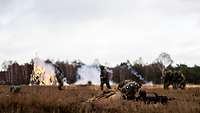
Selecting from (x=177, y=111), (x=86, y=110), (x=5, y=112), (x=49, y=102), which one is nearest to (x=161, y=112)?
(x=177, y=111)

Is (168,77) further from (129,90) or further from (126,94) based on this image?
(126,94)

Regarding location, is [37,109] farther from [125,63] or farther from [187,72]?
[125,63]

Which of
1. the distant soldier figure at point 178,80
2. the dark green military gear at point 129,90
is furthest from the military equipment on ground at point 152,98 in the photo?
the distant soldier figure at point 178,80

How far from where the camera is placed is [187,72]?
96.2m

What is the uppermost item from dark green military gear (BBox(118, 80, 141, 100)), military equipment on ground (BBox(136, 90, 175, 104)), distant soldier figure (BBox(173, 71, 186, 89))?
distant soldier figure (BBox(173, 71, 186, 89))

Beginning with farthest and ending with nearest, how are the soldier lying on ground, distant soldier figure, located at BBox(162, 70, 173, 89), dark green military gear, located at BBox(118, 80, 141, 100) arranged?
distant soldier figure, located at BBox(162, 70, 173, 89), dark green military gear, located at BBox(118, 80, 141, 100), the soldier lying on ground

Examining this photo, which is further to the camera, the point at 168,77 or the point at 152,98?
the point at 168,77

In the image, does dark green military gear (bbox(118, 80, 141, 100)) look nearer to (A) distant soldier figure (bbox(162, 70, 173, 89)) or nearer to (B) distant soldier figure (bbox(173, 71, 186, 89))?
(A) distant soldier figure (bbox(162, 70, 173, 89))

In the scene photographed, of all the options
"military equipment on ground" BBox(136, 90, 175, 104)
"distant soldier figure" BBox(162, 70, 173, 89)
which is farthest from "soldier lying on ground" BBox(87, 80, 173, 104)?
"distant soldier figure" BBox(162, 70, 173, 89)

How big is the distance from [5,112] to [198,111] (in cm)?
554

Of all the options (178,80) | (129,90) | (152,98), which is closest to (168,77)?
(178,80)

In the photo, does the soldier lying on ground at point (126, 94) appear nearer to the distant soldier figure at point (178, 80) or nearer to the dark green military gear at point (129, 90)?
the dark green military gear at point (129, 90)

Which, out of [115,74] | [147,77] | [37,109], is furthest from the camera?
[115,74]

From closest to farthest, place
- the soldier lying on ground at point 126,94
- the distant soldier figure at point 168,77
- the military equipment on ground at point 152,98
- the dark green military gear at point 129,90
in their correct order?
the military equipment on ground at point 152,98 < the soldier lying on ground at point 126,94 < the dark green military gear at point 129,90 < the distant soldier figure at point 168,77
